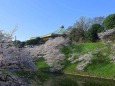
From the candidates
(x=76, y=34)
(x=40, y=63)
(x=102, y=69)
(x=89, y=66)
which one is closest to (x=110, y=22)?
(x=89, y=66)

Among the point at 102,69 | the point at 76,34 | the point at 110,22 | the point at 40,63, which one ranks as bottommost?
the point at 102,69

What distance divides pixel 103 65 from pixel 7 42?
130ft

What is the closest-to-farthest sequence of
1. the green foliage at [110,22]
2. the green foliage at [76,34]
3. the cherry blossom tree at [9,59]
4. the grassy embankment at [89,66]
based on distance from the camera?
the cherry blossom tree at [9,59]
the grassy embankment at [89,66]
the green foliage at [110,22]
the green foliage at [76,34]

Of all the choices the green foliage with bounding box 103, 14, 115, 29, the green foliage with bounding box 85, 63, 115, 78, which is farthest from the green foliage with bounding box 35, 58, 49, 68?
the green foliage with bounding box 103, 14, 115, 29

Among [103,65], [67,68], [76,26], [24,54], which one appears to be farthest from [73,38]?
[24,54]

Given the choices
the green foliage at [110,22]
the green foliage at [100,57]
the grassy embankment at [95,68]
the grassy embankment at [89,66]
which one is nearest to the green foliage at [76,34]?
the grassy embankment at [89,66]

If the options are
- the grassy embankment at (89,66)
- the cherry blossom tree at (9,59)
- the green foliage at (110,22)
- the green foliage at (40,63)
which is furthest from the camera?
the green foliage at (40,63)

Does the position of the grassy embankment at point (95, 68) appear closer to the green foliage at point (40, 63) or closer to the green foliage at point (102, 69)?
the green foliage at point (102, 69)

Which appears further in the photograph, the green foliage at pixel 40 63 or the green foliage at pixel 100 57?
the green foliage at pixel 40 63

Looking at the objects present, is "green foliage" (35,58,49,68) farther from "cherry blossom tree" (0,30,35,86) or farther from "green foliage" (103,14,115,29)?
"cherry blossom tree" (0,30,35,86)

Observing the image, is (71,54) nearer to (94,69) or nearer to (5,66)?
(94,69)

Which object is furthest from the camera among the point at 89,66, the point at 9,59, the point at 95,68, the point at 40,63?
the point at 40,63

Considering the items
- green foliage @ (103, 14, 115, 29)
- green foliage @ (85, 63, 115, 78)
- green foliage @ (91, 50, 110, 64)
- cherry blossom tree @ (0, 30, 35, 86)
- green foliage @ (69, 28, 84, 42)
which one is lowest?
green foliage @ (85, 63, 115, 78)

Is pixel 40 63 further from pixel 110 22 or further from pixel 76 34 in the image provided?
pixel 110 22
